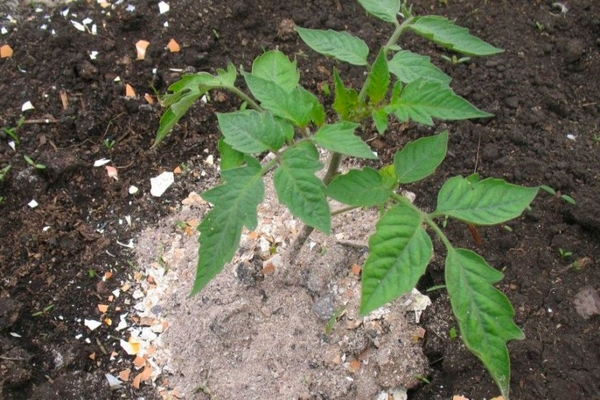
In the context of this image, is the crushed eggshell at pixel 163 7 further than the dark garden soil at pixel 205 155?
Yes

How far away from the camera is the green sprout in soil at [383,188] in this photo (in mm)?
1346

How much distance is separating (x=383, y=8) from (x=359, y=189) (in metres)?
0.60

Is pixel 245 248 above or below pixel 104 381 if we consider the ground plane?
above

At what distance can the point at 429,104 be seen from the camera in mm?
1507

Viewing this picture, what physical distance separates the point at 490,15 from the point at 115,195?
6.02 feet

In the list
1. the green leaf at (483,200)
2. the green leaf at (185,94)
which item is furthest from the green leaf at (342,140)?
the green leaf at (185,94)

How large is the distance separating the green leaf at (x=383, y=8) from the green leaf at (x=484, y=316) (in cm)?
77

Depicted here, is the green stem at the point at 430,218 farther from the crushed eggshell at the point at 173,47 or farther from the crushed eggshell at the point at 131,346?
the crushed eggshell at the point at 173,47

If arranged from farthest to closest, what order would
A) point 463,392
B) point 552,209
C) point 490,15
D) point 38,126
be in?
point 490,15 → point 38,126 → point 552,209 → point 463,392

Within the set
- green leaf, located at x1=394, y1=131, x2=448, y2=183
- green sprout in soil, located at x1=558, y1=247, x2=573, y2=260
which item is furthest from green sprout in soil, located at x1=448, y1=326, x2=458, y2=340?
green leaf, located at x1=394, y1=131, x2=448, y2=183

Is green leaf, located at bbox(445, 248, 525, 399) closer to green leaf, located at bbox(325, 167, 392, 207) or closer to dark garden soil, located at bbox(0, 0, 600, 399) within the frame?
green leaf, located at bbox(325, 167, 392, 207)

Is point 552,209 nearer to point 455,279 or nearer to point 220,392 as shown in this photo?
point 455,279

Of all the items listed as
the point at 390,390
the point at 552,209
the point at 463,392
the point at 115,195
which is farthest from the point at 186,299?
the point at 552,209

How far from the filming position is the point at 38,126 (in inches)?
97.7
